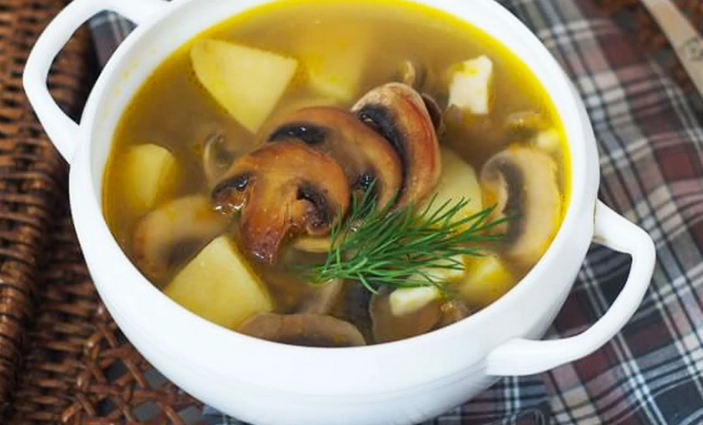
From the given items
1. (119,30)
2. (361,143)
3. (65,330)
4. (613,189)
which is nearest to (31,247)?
(65,330)

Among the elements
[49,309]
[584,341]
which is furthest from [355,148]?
[49,309]

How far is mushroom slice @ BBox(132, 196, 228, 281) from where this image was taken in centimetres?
115

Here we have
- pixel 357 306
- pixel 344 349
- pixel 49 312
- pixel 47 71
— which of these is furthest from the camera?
pixel 49 312

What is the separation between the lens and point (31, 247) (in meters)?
1.43

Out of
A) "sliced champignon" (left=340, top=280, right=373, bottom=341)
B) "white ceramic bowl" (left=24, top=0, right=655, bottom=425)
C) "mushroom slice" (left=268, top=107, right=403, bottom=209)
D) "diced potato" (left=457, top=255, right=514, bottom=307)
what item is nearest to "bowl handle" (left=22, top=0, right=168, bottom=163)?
"white ceramic bowl" (left=24, top=0, right=655, bottom=425)

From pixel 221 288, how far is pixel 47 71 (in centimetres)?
35

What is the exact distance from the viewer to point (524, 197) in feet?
3.97

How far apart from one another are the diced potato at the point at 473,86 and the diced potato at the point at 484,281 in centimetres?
21

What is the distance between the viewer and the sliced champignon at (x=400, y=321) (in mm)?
1110

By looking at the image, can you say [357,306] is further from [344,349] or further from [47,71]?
[47,71]

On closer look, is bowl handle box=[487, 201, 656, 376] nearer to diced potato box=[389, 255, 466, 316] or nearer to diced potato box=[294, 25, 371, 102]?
diced potato box=[389, 255, 466, 316]

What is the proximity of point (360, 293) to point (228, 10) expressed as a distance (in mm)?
422

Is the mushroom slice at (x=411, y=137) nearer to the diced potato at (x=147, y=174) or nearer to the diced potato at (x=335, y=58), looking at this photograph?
the diced potato at (x=335, y=58)

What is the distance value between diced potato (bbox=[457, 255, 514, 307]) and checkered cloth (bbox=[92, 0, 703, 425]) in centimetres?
23
